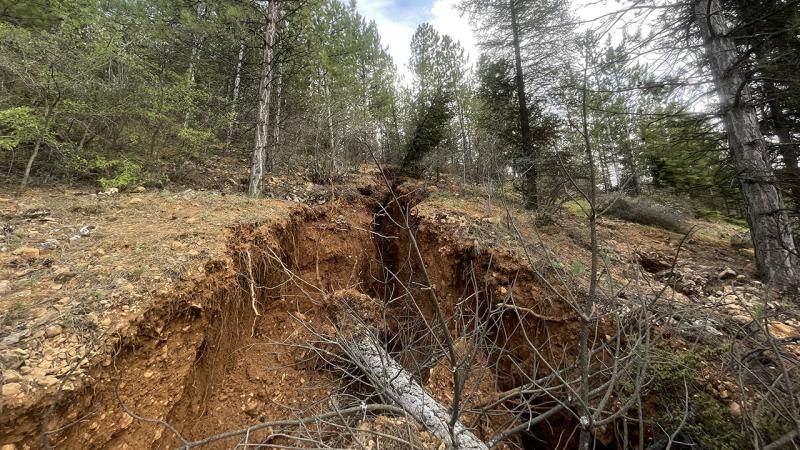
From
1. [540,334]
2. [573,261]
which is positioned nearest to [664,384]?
[540,334]

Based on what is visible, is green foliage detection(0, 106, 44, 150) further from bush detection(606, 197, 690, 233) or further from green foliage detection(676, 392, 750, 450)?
bush detection(606, 197, 690, 233)

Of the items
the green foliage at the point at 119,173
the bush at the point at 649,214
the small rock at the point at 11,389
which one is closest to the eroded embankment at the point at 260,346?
the small rock at the point at 11,389

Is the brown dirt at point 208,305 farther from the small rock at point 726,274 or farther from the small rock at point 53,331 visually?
the small rock at point 726,274

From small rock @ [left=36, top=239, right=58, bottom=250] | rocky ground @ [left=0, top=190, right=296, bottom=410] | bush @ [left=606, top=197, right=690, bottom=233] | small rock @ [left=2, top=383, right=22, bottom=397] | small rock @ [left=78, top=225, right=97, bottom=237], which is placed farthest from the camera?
bush @ [left=606, top=197, right=690, bottom=233]

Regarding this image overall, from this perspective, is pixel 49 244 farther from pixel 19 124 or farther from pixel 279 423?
pixel 279 423

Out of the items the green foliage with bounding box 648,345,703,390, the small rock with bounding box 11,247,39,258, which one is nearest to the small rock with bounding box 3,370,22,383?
the small rock with bounding box 11,247,39,258

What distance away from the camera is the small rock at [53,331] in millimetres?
2510

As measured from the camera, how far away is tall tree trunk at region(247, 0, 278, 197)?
7172mm

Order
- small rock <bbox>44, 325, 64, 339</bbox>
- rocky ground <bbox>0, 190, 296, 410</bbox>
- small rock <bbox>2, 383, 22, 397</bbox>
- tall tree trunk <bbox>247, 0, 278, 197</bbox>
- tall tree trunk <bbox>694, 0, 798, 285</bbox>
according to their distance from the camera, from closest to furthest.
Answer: small rock <bbox>2, 383, 22, 397</bbox>
rocky ground <bbox>0, 190, 296, 410</bbox>
small rock <bbox>44, 325, 64, 339</bbox>
tall tree trunk <bbox>694, 0, 798, 285</bbox>
tall tree trunk <bbox>247, 0, 278, 197</bbox>

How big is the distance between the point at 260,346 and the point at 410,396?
2390 millimetres

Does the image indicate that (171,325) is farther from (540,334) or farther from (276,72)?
(276,72)

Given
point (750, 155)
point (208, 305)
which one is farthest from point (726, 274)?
point (208, 305)

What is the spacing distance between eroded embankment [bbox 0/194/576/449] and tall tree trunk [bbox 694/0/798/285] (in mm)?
3807

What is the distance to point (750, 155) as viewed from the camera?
496cm
